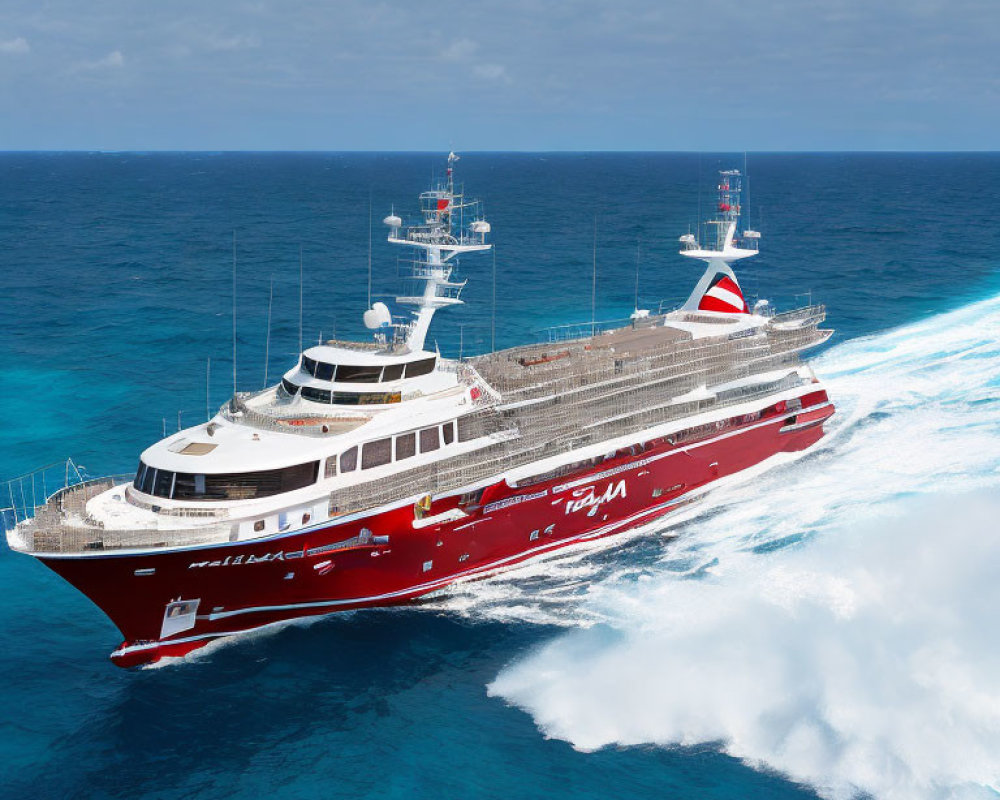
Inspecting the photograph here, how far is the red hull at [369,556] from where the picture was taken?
2372 centimetres

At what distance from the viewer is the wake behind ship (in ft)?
78.7

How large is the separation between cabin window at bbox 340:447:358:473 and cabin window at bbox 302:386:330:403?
6.55ft

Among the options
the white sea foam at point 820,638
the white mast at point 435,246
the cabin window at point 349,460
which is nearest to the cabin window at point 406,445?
the cabin window at point 349,460

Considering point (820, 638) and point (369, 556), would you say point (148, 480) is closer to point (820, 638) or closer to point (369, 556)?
point (369, 556)

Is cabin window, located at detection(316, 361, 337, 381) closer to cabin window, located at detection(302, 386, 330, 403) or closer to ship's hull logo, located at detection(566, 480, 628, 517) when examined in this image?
cabin window, located at detection(302, 386, 330, 403)

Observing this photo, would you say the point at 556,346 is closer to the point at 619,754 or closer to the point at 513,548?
the point at 513,548

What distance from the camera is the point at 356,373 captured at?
2742 centimetres

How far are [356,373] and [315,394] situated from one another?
1.28 m

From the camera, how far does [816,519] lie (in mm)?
31812

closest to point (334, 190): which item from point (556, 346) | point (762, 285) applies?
point (762, 285)

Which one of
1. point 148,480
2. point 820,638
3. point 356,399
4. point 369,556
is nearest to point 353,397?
point 356,399

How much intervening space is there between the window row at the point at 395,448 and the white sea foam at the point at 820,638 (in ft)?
19.5

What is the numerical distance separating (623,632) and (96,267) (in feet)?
202

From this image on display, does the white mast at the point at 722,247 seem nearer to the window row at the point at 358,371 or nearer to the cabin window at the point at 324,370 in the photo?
the window row at the point at 358,371
